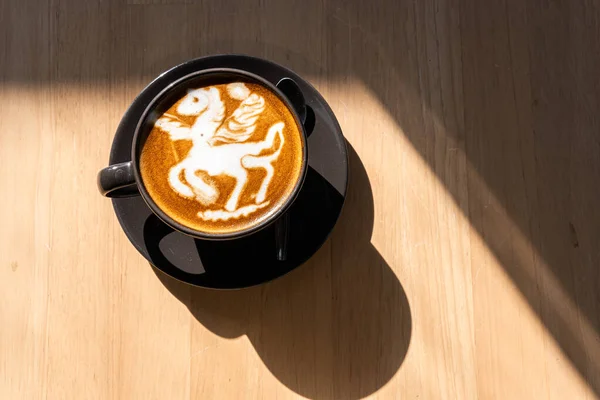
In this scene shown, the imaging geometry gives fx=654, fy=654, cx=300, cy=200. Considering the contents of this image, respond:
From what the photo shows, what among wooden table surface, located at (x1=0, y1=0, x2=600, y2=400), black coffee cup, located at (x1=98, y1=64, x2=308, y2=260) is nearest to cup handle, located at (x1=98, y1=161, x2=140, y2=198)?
black coffee cup, located at (x1=98, y1=64, x2=308, y2=260)

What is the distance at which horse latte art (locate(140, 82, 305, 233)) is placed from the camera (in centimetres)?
70

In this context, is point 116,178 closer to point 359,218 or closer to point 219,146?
point 219,146

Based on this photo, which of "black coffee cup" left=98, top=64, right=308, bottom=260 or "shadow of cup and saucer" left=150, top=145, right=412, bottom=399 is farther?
"shadow of cup and saucer" left=150, top=145, right=412, bottom=399

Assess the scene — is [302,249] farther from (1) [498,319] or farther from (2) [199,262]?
(1) [498,319]

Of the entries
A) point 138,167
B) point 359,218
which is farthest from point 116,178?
point 359,218

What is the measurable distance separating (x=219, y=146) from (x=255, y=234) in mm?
122

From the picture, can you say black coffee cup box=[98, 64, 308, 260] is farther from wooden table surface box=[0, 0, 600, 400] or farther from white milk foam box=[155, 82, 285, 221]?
wooden table surface box=[0, 0, 600, 400]

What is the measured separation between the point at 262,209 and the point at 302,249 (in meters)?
0.09

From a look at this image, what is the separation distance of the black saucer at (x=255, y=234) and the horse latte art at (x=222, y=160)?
72 millimetres

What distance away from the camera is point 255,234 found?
30.1 inches

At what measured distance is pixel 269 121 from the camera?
2.33 feet

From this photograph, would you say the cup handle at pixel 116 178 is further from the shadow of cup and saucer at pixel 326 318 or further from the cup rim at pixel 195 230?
the shadow of cup and saucer at pixel 326 318

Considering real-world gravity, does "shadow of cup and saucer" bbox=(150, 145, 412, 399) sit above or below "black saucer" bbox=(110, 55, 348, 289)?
below

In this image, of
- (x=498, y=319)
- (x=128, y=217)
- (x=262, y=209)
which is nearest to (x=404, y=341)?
(x=498, y=319)
